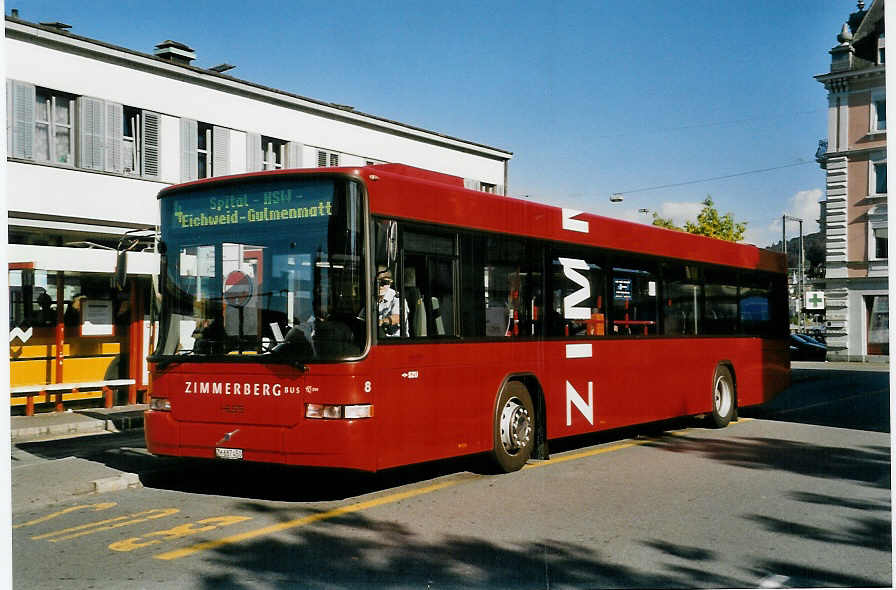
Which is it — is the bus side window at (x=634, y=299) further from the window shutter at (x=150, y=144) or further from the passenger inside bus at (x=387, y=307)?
the window shutter at (x=150, y=144)

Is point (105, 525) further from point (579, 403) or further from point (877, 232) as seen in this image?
point (877, 232)

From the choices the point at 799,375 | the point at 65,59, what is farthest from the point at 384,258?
the point at 799,375

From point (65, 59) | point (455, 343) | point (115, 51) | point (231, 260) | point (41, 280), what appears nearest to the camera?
point (231, 260)

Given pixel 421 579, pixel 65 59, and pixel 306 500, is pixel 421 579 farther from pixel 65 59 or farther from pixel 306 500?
pixel 65 59

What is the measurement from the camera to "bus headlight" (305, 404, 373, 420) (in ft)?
26.8

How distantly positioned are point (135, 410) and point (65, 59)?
8009 mm

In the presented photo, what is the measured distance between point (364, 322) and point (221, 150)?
1708cm

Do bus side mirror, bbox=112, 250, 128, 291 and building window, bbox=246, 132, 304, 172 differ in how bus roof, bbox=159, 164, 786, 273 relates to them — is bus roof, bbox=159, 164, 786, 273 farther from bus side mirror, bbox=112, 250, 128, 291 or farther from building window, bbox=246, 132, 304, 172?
building window, bbox=246, 132, 304, 172

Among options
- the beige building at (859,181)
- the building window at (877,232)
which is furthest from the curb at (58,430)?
the building window at (877,232)

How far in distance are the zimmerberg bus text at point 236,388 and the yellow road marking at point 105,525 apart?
1.06 m

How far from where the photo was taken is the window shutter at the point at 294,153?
25.3 meters

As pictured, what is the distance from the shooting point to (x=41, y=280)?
55.5ft

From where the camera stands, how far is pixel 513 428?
10258 millimetres

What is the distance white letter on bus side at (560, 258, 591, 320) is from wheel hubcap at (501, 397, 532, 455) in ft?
4.48
